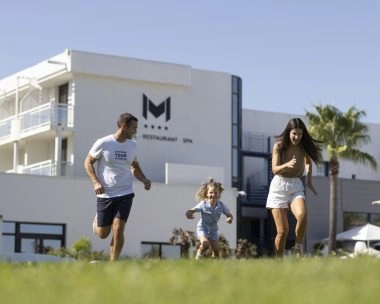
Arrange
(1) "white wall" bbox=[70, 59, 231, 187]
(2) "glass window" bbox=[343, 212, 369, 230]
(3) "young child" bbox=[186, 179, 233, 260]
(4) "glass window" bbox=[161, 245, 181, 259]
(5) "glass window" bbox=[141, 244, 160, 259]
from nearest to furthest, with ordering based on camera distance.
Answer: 1. (3) "young child" bbox=[186, 179, 233, 260]
2. (5) "glass window" bbox=[141, 244, 160, 259]
3. (4) "glass window" bbox=[161, 245, 181, 259]
4. (1) "white wall" bbox=[70, 59, 231, 187]
5. (2) "glass window" bbox=[343, 212, 369, 230]

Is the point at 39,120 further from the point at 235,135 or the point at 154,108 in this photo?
the point at 235,135

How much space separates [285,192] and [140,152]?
36.5 m

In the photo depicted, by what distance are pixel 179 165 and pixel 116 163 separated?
116 ft

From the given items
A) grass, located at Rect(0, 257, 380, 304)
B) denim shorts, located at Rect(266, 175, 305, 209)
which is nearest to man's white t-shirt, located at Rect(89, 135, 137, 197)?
denim shorts, located at Rect(266, 175, 305, 209)

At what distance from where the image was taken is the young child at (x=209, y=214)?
53.0ft

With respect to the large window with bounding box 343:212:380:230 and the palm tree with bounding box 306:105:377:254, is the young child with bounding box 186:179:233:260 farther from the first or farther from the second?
the large window with bounding box 343:212:380:230

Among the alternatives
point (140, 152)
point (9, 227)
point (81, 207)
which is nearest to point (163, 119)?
point (140, 152)

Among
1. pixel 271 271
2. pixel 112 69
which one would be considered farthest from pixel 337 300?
pixel 112 69

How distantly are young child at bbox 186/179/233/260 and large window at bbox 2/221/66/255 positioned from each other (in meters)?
28.1

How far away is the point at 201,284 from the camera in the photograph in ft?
19.5

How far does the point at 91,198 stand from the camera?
151ft

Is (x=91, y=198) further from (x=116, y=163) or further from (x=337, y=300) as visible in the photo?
(x=337, y=300)

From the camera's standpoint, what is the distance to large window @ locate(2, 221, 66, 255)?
4391 cm

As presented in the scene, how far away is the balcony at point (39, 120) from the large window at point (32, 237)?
5.38 meters
